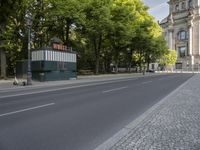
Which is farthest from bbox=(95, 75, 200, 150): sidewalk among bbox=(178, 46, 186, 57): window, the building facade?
bbox=(178, 46, 186, 57): window

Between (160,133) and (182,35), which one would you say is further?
(182,35)

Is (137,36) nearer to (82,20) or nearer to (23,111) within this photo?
(82,20)

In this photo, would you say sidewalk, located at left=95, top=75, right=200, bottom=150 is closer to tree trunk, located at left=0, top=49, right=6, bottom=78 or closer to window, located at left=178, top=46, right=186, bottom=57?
tree trunk, located at left=0, top=49, right=6, bottom=78

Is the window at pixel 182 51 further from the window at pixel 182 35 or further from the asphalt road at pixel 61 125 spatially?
the asphalt road at pixel 61 125

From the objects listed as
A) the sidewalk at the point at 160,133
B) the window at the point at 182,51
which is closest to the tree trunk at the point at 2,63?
the sidewalk at the point at 160,133

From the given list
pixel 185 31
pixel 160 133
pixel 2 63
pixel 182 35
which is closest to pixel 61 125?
pixel 160 133

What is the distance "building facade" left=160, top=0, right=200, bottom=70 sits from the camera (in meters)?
115

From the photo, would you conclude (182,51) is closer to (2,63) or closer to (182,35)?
(182,35)

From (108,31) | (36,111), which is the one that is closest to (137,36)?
(108,31)

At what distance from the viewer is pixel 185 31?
121 m

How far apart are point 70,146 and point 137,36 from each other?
51760 millimetres

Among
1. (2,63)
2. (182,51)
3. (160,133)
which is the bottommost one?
(160,133)

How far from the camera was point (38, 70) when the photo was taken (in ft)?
105

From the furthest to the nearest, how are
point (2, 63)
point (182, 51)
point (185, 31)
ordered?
point (182, 51)
point (185, 31)
point (2, 63)
